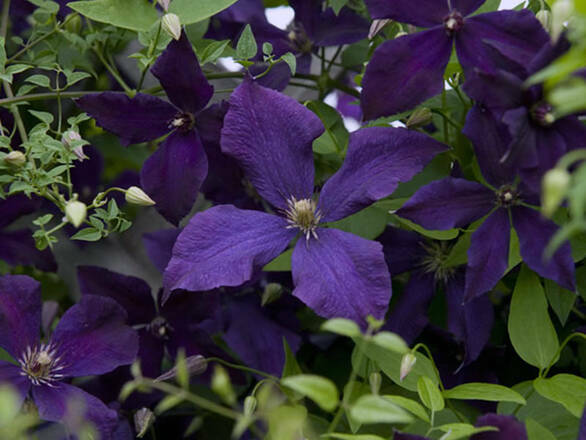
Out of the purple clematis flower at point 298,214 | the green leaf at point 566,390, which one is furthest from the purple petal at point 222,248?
the green leaf at point 566,390

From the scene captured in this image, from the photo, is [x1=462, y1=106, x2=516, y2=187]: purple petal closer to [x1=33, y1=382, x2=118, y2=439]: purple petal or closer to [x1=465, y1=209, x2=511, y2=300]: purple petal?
[x1=465, y1=209, x2=511, y2=300]: purple petal

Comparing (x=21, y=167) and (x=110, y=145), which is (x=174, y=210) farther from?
(x=110, y=145)

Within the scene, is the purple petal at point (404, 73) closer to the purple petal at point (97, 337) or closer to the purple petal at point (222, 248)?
the purple petal at point (222, 248)

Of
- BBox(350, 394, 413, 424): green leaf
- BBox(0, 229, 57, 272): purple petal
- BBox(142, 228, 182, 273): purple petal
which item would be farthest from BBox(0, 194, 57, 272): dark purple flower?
BBox(350, 394, 413, 424): green leaf

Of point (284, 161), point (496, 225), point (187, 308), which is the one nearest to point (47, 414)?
point (187, 308)

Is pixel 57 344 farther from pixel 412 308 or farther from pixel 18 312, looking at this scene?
pixel 412 308

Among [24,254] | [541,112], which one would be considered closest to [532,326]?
[541,112]
